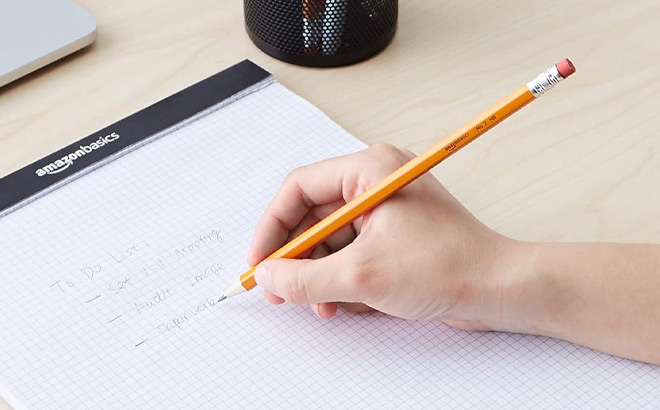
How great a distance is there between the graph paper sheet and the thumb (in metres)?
0.04

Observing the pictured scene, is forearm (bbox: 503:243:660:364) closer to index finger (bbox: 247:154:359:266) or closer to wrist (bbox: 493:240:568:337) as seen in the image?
wrist (bbox: 493:240:568:337)

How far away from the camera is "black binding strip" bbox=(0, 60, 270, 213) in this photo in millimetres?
879

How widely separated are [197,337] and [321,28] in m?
0.36

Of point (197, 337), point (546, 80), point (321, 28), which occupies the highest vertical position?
point (546, 80)

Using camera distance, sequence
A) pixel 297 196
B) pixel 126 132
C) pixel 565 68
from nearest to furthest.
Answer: pixel 565 68 → pixel 297 196 → pixel 126 132

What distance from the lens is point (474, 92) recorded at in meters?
0.98

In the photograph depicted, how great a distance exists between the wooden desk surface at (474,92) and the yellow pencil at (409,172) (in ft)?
0.48

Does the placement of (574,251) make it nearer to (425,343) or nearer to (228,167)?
(425,343)

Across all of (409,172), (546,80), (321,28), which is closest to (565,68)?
(546,80)

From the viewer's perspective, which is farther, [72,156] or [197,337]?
[72,156]

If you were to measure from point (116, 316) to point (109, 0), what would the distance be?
447 mm

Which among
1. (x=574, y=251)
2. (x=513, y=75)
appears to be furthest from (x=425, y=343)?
(x=513, y=75)

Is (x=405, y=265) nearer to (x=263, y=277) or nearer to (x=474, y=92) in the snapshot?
(x=263, y=277)

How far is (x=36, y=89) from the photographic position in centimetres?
98
